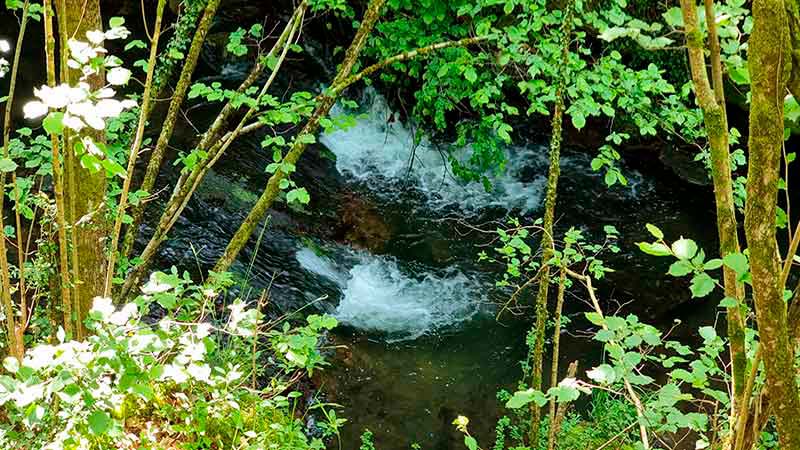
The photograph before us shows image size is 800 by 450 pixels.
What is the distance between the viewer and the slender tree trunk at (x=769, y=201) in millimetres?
1308

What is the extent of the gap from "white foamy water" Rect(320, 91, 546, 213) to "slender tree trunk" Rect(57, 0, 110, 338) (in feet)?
16.3

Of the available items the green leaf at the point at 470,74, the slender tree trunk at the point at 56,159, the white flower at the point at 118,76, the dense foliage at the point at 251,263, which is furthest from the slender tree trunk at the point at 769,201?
the green leaf at the point at 470,74

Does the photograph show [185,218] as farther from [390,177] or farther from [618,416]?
[618,416]

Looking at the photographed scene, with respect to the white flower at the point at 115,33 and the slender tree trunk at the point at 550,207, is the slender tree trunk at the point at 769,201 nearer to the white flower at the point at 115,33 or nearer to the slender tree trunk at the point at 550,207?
the white flower at the point at 115,33

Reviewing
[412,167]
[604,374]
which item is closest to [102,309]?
[604,374]

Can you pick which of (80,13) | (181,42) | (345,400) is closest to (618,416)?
(345,400)

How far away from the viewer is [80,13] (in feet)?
8.57

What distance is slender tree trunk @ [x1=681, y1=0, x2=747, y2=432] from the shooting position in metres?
1.48

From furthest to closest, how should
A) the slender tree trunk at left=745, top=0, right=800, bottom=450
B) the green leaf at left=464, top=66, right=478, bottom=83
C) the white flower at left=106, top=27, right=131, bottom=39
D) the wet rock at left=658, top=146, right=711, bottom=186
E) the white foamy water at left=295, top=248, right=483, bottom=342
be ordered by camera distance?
the wet rock at left=658, top=146, right=711, bottom=186
the white foamy water at left=295, top=248, right=483, bottom=342
the green leaf at left=464, top=66, right=478, bottom=83
the white flower at left=106, top=27, right=131, bottom=39
the slender tree trunk at left=745, top=0, right=800, bottom=450

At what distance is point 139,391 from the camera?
74.7 inches

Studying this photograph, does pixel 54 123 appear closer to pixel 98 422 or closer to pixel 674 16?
pixel 98 422

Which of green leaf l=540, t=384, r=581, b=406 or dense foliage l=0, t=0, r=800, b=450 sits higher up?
dense foliage l=0, t=0, r=800, b=450

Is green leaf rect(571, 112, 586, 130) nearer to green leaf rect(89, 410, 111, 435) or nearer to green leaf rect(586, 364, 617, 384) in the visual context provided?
green leaf rect(586, 364, 617, 384)

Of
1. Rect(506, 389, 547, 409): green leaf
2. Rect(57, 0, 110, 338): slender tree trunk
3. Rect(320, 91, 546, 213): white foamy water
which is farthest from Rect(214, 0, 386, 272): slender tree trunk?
Rect(320, 91, 546, 213): white foamy water
